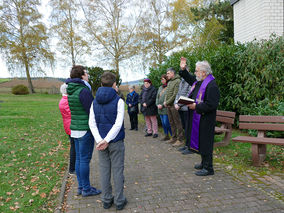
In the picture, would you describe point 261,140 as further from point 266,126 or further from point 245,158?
point 245,158

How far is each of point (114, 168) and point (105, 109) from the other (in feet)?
2.84

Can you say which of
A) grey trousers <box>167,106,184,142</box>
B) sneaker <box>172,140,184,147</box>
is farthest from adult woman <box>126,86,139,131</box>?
sneaker <box>172,140,184,147</box>

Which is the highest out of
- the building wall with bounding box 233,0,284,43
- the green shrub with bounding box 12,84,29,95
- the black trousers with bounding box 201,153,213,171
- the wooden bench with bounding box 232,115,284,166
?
the building wall with bounding box 233,0,284,43

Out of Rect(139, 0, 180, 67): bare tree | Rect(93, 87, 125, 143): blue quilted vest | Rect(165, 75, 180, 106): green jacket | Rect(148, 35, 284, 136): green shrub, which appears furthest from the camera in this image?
Rect(139, 0, 180, 67): bare tree

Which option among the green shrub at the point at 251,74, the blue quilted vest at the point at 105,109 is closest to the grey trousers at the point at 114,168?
the blue quilted vest at the point at 105,109

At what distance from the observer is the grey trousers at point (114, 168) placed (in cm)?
332

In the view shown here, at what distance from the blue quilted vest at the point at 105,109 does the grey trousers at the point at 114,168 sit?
153 mm

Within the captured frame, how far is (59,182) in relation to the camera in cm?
460

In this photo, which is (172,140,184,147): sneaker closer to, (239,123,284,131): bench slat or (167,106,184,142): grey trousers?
(167,106,184,142): grey trousers

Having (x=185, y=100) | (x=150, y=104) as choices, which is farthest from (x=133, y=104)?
(x=185, y=100)

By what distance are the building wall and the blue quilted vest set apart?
1053 centimetres

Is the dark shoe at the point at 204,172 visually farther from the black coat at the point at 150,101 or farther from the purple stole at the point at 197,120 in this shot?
the black coat at the point at 150,101

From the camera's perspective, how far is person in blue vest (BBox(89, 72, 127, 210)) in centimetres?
322

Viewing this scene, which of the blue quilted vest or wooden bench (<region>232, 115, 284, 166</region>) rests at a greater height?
the blue quilted vest
